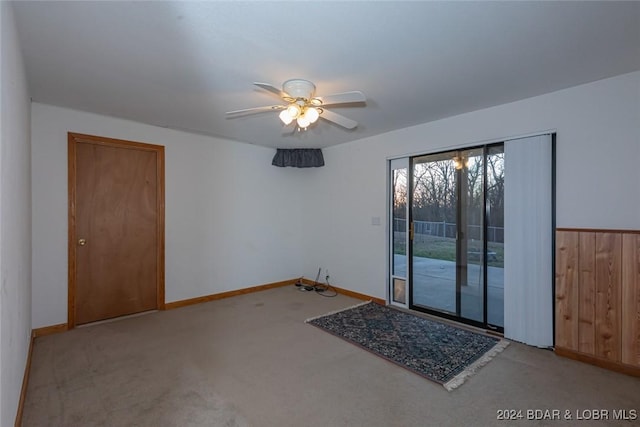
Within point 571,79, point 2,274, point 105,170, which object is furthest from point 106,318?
point 571,79

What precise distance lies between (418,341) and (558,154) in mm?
2188

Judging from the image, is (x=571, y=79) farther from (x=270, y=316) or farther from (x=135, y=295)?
(x=135, y=295)

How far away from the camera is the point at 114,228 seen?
139 inches

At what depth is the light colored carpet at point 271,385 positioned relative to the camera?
186 cm

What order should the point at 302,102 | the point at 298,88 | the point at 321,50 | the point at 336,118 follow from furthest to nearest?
the point at 336,118 < the point at 302,102 < the point at 298,88 < the point at 321,50

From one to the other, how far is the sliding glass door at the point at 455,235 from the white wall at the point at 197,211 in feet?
6.71

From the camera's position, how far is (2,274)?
1323mm

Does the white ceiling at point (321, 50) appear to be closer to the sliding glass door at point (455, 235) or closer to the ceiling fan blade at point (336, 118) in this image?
the ceiling fan blade at point (336, 118)

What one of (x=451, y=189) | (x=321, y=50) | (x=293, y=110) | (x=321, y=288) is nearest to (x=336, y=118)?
(x=293, y=110)

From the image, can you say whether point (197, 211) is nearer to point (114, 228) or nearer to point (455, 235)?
point (114, 228)

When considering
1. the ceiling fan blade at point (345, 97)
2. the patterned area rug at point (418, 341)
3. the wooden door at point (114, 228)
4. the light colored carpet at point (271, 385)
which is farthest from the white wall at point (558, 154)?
the wooden door at point (114, 228)

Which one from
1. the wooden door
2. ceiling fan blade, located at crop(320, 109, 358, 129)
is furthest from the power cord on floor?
ceiling fan blade, located at crop(320, 109, 358, 129)

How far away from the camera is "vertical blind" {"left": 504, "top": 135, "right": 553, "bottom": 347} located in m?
2.76

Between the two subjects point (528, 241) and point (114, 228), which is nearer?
point (528, 241)
